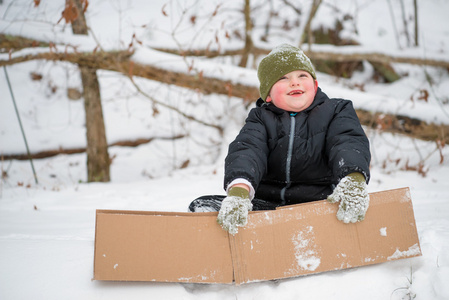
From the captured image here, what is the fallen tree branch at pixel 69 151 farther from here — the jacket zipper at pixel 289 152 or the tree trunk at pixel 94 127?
the jacket zipper at pixel 289 152

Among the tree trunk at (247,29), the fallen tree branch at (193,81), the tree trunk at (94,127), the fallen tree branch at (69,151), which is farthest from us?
the fallen tree branch at (69,151)

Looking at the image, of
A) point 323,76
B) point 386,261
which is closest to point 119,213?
point 386,261

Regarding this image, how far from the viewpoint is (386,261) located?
4.58 ft

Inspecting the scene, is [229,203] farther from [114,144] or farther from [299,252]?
[114,144]

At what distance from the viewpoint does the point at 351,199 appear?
52.9 inches

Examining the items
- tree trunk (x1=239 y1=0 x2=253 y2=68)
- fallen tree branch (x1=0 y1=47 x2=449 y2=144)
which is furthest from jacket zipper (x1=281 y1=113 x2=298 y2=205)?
tree trunk (x1=239 y1=0 x2=253 y2=68)

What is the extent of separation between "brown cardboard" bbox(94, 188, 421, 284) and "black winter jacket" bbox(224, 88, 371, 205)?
303mm

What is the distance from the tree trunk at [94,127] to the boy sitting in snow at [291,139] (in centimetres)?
284

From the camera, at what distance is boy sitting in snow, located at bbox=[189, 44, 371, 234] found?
1.62 m

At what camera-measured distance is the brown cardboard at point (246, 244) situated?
134 cm

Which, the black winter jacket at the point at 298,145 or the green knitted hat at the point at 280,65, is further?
the green knitted hat at the point at 280,65

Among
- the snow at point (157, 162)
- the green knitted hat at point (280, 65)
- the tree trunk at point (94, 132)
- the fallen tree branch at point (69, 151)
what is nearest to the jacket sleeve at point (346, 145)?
the green knitted hat at point (280, 65)

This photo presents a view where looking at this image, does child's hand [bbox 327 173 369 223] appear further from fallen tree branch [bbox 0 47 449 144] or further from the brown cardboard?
fallen tree branch [bbox 0 47 449 144]

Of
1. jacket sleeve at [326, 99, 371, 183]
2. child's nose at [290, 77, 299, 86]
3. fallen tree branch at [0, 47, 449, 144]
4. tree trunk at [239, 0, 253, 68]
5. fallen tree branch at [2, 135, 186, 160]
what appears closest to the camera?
jacket sleeve at [326, 99, 371, 183]
